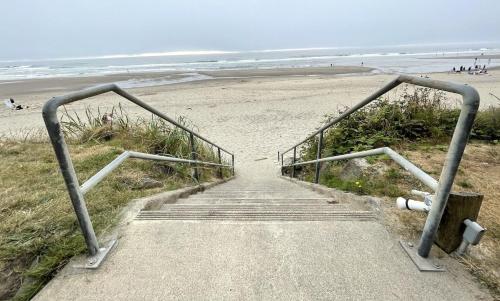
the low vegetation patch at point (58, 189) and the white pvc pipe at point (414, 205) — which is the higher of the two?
the white pvc pipe at point (414, 205)

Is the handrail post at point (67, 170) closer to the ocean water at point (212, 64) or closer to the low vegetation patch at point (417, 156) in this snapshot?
Result: the low vegetation patch at point (417, 156)

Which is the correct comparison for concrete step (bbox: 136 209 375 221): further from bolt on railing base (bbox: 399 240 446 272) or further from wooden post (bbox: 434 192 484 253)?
wooden post (bbox: 434 192 484 253)

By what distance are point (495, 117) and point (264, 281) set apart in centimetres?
545

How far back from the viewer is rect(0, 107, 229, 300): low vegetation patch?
5.98 feet

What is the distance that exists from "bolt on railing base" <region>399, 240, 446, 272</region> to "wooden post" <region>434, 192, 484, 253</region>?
5.9 inches

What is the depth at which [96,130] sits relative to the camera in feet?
18.7

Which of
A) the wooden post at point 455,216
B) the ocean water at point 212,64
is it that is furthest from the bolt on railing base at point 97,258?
the ocean water at point 212,64

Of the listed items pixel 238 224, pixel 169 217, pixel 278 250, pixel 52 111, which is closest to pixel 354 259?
pixel 278 250

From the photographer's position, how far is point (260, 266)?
5.62 feet

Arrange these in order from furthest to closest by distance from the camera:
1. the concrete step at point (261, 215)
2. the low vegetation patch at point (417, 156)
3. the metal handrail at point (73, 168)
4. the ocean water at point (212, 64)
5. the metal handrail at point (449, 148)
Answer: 1. the ocean water at point (212, 64)
2. the concrete step at point (261, 215)
3. the low vegetation patch at point (417, 156)
4. the metal handrail at point (73, 168)
5. the metal handrail at point (449, 148)

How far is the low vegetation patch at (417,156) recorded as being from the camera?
2.00 m

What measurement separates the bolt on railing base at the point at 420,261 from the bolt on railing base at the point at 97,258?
1.88 metres

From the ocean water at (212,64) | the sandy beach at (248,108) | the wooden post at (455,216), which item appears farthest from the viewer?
the ocean water at (212,64)

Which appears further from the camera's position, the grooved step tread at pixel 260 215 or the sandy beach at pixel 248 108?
the sandy beach at pixel 248 108
